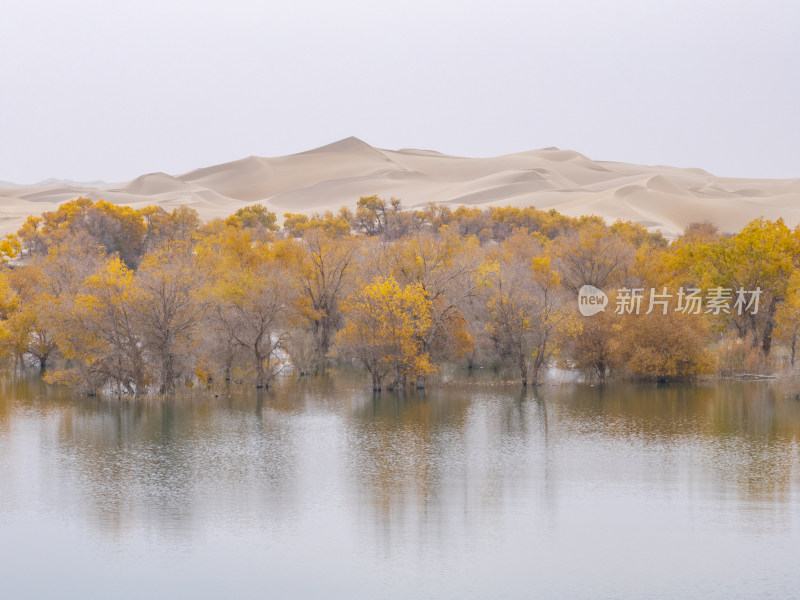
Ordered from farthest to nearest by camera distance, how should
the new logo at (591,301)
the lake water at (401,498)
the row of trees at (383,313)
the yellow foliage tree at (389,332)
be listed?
the new logo at (591,301) < the yellow foliage tree at (389,332) < the row of trees at (383,313) < the lake water at (401,498)

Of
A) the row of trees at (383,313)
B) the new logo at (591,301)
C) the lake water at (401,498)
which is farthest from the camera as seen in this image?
the new logo at (591,301)

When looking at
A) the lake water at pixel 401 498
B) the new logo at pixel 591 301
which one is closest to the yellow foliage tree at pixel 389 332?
the lake water at pixel 401 498

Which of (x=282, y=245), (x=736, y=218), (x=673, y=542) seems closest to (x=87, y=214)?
(x=282, y=245)

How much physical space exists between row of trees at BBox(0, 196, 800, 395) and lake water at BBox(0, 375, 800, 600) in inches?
96.6

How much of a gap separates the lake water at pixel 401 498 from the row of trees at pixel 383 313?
96.6 inches

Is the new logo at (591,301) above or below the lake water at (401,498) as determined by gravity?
above

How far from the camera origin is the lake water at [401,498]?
754 inches

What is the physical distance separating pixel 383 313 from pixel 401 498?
15.2 m

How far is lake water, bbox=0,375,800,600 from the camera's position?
19.2 metres

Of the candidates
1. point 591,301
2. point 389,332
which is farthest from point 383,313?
point 591,301

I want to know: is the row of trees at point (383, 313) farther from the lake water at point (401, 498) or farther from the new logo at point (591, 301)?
the lake water at point (401, 498)

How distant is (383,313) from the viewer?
38.9 meters

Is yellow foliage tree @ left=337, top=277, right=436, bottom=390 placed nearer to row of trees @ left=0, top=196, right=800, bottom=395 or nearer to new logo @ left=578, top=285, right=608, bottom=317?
row of trees @ left=0, top=196, right=800, bottom=395

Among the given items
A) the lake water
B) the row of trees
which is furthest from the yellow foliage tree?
the lake water
